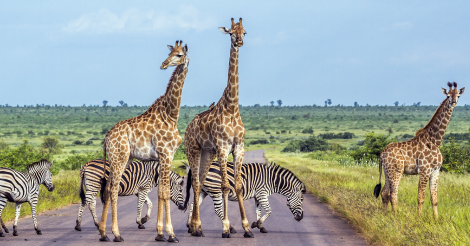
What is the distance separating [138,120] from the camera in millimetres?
10375

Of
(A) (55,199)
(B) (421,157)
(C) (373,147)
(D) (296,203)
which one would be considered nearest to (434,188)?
(B) (421,157)

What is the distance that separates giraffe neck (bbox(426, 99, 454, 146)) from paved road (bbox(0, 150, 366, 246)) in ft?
9.25

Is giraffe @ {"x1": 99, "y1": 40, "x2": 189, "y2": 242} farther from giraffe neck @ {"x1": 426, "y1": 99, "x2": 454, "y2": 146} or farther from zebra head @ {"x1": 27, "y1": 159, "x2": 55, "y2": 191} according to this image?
giraffe neck @ {"x1": 426, "y1": 99, "x2": 454, "y2": 146}

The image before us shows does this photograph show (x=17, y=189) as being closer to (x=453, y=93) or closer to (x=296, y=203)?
(x=296, y=203)

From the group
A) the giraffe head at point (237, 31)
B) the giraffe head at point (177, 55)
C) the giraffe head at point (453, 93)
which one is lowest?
the giraffe head at point (453, 93)

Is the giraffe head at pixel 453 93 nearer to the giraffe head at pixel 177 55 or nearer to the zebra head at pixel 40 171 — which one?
the giraffe head at pixel 177 55

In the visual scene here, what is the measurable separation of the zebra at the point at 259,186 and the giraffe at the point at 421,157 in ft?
6.79

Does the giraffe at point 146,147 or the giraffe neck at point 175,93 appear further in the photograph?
the giraffe neck at point 175,93

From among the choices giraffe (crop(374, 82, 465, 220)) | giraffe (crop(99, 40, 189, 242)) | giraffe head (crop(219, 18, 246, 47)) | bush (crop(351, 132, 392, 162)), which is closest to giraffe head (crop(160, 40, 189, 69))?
giraffe (crop(99, 40, 189, 242))

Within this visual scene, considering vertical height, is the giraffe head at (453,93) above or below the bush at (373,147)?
above

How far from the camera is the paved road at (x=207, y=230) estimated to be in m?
9.90

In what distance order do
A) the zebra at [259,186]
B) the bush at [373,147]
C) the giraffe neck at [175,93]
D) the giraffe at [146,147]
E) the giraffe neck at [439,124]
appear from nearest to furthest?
1. the giraffe at [146,147]
2. the giraffe neck at [175,93]
3. the zebra at [259,186]
4. the giraffe neck at [439,124]
5. the bush at [373,147]

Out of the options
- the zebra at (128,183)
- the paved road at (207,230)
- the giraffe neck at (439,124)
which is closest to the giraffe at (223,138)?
the paved road at (207,230)

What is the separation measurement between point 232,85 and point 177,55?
126 cm
